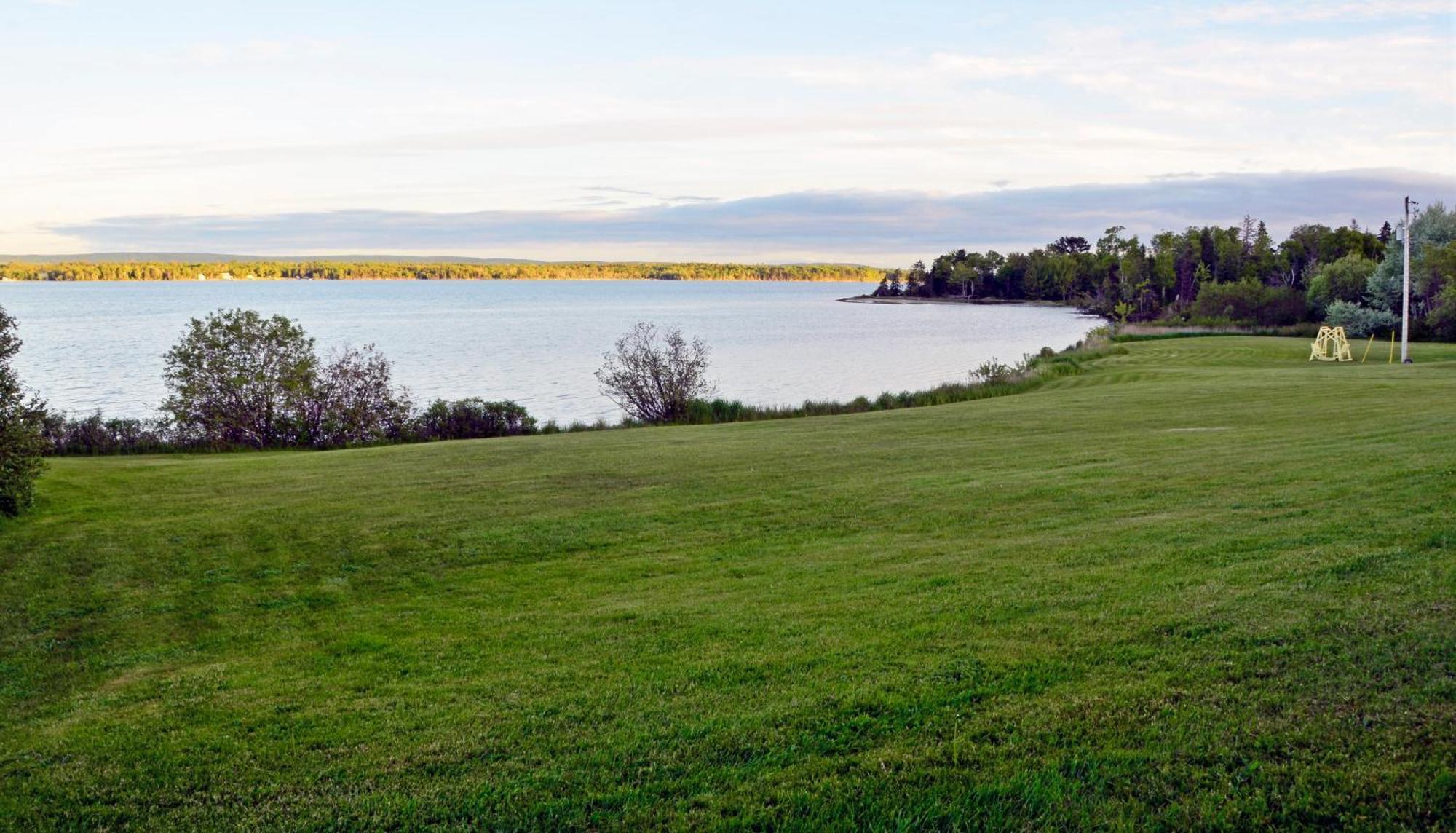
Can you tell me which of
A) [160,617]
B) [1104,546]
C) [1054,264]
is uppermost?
[1054,264]

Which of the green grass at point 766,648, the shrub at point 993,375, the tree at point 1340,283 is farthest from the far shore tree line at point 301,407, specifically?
the tree at point 1340,283

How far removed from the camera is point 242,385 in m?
37.7

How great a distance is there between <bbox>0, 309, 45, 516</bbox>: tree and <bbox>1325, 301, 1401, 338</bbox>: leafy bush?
7078cm

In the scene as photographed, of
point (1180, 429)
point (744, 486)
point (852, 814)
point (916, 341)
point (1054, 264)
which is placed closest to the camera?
point (852, 814)

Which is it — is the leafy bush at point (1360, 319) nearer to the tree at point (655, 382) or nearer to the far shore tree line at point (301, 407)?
the far shore tree line at point (301, 407)

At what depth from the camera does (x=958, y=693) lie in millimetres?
6500

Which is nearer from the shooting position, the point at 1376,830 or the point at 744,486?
the point at 1376,830

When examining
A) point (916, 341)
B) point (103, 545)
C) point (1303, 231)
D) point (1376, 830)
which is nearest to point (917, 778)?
point (1376, 830)

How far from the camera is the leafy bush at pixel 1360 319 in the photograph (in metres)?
65.2

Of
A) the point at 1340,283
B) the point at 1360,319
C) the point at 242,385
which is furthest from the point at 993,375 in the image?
the point at 1340,283

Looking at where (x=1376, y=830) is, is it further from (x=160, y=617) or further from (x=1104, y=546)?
(x=160, y=617)

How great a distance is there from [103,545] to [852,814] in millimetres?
12042

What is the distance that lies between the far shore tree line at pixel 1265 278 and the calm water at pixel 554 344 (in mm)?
10626

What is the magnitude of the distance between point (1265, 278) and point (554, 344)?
89417 millimetres
